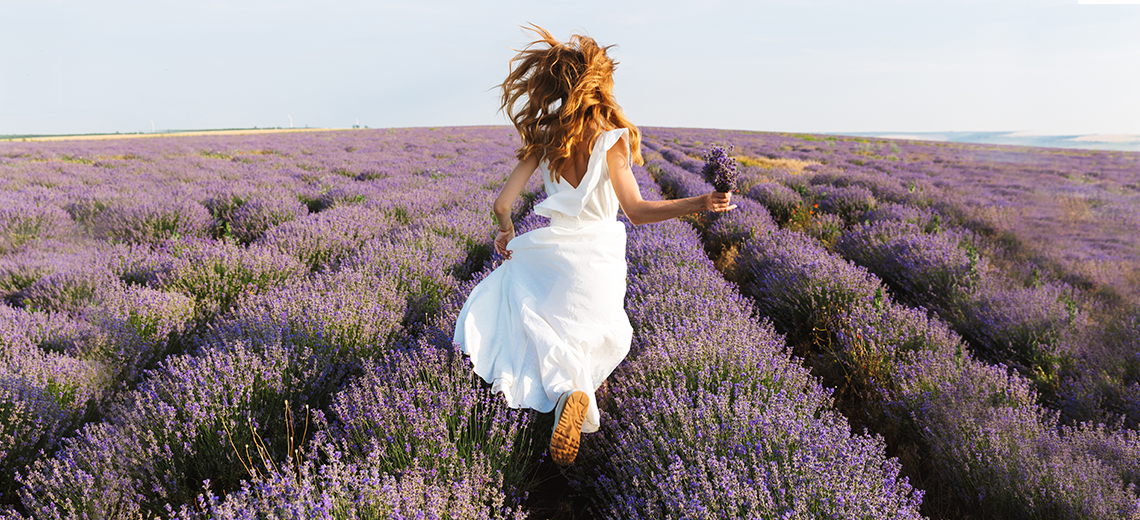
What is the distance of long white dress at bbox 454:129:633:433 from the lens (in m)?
1.78

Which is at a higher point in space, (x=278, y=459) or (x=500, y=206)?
(x=500, y=206)

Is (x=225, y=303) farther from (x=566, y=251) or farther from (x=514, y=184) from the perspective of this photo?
(x=566, y=251)

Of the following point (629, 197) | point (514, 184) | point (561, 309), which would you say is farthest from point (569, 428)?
point (514, 184)

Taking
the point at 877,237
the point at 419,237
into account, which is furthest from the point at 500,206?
the point at 877,237

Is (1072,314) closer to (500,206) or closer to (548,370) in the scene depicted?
(548,370)

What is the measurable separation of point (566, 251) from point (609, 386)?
2.36ft

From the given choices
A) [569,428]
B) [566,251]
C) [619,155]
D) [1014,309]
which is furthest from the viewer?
[1014,309]

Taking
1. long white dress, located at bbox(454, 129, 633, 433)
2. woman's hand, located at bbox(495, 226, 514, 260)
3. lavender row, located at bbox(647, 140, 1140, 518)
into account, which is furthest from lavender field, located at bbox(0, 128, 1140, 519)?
woman's hand, located at bbox(495, 226, 514, 260)

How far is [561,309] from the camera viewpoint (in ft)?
6.20

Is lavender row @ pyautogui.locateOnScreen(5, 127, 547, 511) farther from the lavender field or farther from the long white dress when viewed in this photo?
the long white dress

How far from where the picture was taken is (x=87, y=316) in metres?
2.70

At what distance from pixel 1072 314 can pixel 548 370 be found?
3081 mm

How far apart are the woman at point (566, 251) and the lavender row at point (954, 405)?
1.30 meters

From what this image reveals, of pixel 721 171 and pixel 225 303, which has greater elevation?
pixel 721 171
